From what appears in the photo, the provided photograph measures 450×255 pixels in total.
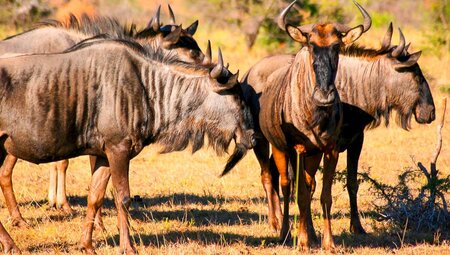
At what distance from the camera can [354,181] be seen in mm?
8148

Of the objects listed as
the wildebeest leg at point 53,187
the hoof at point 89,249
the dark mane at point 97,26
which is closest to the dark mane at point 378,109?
the dark mane at point 97,26

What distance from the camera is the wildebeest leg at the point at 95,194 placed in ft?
21.9

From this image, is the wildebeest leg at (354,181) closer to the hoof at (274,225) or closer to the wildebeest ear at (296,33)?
the hoof at (274,225)

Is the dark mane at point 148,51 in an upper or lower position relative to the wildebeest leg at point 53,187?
upper

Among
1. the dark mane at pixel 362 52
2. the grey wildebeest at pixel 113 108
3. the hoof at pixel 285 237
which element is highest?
the dark mane at pixel 362 52

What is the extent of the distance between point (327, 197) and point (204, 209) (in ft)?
7.72

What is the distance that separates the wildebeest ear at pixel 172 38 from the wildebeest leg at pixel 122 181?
61.4 inches

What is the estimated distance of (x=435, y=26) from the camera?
68.7 feet

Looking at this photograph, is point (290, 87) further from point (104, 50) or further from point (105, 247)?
point (105, 247)

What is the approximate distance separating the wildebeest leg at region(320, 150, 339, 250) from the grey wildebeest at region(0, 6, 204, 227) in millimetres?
1598

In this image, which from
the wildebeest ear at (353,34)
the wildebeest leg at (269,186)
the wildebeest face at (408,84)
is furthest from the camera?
the wildebeest leg at (269,186)

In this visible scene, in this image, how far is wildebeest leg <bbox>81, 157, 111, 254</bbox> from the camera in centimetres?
668

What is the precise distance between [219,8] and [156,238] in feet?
55.3

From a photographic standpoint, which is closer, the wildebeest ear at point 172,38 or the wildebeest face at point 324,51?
the wildebeest face at point 324,51
